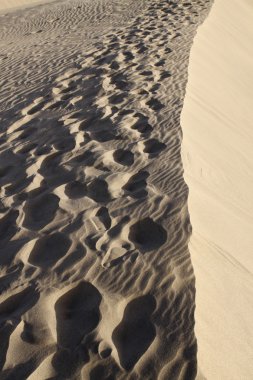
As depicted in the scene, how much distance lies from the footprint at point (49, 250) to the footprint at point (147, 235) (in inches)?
19.5

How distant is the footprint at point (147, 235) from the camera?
3.15 metres

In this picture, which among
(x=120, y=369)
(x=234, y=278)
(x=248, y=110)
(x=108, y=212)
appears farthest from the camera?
(x=248, y=110)

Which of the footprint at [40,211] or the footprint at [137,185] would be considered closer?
the footprint at [40,211]

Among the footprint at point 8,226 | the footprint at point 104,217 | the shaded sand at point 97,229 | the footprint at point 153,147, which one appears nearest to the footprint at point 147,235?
the shaded sand at point 97,229

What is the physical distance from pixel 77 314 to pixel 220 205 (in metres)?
1.80

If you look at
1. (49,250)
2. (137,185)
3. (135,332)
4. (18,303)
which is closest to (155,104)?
(137,185)

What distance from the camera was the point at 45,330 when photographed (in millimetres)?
2645

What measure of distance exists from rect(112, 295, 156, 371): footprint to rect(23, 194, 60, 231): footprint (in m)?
1.19

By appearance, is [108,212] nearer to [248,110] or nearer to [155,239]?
[155,239]

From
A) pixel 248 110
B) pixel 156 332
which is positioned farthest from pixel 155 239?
pixel 248 110

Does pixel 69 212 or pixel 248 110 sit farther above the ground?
pixel 69 212

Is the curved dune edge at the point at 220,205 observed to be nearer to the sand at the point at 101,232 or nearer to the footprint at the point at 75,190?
the sand at the point at 101,232

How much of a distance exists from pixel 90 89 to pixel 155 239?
4.02 meters

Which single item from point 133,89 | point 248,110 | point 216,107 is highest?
point 133,89
